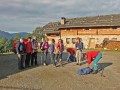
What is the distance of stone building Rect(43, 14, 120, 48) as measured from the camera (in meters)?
45.8

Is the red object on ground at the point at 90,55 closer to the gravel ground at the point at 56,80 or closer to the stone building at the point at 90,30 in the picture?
the gravel ground at the point at 56,80

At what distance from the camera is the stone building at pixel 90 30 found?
4581cm

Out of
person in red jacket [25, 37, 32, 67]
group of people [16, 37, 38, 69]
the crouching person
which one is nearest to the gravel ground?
the crouching person

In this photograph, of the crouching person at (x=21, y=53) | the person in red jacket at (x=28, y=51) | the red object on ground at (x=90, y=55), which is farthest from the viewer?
the person in red jacket at (x=28, y=51)

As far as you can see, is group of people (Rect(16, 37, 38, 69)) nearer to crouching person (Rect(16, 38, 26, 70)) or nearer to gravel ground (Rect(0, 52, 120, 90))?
crouching person (Rect(16, 38, 26, 70))

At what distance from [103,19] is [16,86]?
39.3m

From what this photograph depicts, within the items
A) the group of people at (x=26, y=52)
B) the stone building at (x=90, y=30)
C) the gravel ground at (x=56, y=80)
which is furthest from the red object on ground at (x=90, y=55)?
the stone building at (x=90, y=30)

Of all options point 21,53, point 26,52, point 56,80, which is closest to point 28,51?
point 26,52

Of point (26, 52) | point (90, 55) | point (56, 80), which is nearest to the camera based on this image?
point (56, 80)

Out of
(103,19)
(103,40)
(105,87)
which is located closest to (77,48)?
(105,87)

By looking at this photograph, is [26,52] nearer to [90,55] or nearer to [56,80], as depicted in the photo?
[56,80]

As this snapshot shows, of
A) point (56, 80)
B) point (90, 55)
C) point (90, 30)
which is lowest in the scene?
point (56, 80)

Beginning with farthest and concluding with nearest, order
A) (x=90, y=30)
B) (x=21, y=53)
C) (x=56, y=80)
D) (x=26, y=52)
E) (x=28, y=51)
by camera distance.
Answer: (x=90, y=30) → (x=28, y=51) → (x=26, y=52) → (x=21, y=53) → (x=56, y=80)

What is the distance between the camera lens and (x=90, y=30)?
48.3 meters
